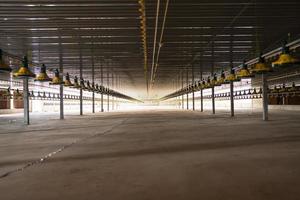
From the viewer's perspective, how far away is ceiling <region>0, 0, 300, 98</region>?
13828 mm

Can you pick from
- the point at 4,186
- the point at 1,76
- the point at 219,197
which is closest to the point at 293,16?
the point at 219,197

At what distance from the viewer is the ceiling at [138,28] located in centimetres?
1383

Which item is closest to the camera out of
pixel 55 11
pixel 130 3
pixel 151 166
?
pixel 151 166

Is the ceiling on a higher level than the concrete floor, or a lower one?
higher

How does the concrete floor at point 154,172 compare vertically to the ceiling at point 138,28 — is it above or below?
below

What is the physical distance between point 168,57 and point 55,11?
46.9 ft

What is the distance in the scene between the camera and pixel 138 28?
685 inches

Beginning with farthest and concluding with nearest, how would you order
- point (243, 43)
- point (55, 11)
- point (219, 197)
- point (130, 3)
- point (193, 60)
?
point (193, 60) → point (243, 43) → point (55, 11) → point (130, 3) → point (219, 197)

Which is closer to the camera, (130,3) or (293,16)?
(130,3)

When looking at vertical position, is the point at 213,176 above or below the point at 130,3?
below

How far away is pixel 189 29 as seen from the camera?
17859mm

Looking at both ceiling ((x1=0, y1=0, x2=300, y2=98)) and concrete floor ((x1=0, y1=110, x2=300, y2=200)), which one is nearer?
concrete floor ((x1=0, y1=110, x2=300, y2=200))

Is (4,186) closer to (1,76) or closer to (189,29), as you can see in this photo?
(189,29)

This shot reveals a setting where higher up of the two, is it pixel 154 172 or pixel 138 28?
pixel 138 28
